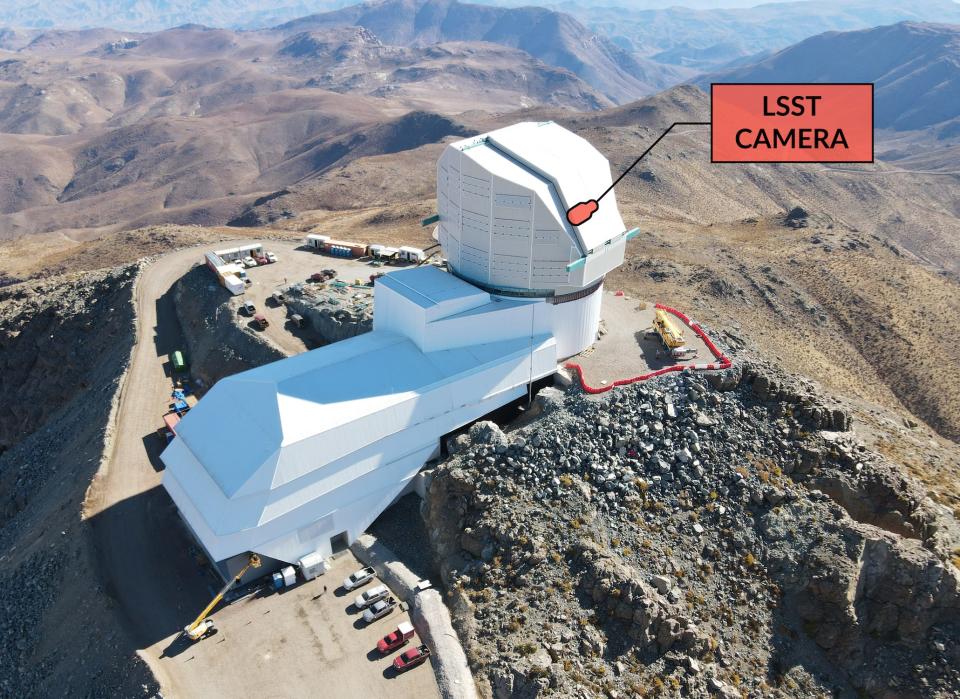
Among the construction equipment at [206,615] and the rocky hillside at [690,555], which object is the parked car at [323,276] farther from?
the construction equipment at [206,615]

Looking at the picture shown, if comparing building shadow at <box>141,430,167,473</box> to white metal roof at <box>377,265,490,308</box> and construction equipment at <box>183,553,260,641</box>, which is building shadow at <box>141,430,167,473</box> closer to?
construction equipment at <box>183,553,260,641</box>

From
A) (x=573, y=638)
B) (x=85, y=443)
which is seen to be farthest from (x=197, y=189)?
(x=573, y=638)

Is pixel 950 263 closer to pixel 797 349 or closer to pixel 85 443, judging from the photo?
pixel 797 349

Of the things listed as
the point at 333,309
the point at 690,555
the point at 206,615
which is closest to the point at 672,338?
the point at 690,555

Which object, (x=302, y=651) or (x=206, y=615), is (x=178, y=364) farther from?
(x=302, y=651)

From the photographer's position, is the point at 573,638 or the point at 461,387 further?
the point at 461,387

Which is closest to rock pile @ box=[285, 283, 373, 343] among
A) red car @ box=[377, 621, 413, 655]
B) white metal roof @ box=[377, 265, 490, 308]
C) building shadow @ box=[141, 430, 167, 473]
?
white metal roof @ box=[377, 265, 490, 308]

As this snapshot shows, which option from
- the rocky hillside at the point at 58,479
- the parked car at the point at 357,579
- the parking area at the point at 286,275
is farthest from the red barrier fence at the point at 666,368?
the rocky hillside at the point at 58,479
